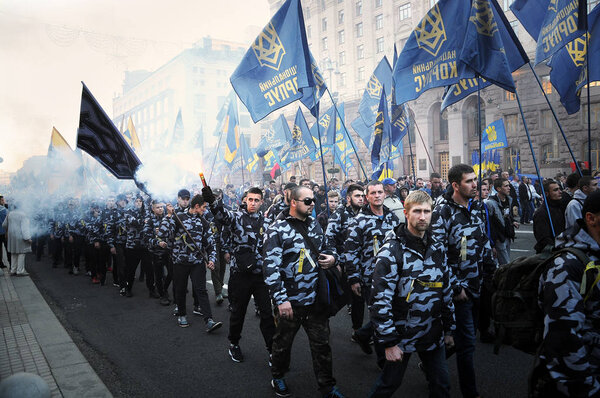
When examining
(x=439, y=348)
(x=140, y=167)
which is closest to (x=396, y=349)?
(x=439, y=348)

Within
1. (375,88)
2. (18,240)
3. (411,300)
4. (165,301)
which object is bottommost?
(165,301)

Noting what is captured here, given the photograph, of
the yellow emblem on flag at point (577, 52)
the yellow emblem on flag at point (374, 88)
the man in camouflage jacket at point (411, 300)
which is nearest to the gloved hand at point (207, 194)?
the man in camouflage jacket at point (411, 300)

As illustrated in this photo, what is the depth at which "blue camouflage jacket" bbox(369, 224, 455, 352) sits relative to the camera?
3.03m

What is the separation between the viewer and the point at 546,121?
2831 centimetres

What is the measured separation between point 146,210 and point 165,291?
187cm

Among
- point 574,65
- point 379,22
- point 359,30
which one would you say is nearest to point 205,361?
point 574,65

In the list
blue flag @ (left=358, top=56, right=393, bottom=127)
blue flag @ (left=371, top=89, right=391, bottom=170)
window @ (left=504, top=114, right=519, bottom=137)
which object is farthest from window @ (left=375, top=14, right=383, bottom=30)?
blue flag @ (left=371, top=89, right=391, bottom=170)

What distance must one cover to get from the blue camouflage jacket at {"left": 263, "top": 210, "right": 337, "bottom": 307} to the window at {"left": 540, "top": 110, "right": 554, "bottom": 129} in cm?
2977

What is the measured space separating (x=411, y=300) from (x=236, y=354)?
285 centimetres

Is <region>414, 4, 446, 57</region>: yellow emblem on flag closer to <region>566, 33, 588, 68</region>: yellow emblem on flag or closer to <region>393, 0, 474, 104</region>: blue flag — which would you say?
<region>393, 0, 474, 104</region>: blue flag

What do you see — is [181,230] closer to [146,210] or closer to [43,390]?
[146,210]

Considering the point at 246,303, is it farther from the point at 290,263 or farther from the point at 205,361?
the point at 290,263

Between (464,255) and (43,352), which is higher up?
(464,255)

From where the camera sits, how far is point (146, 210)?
29.4ft
